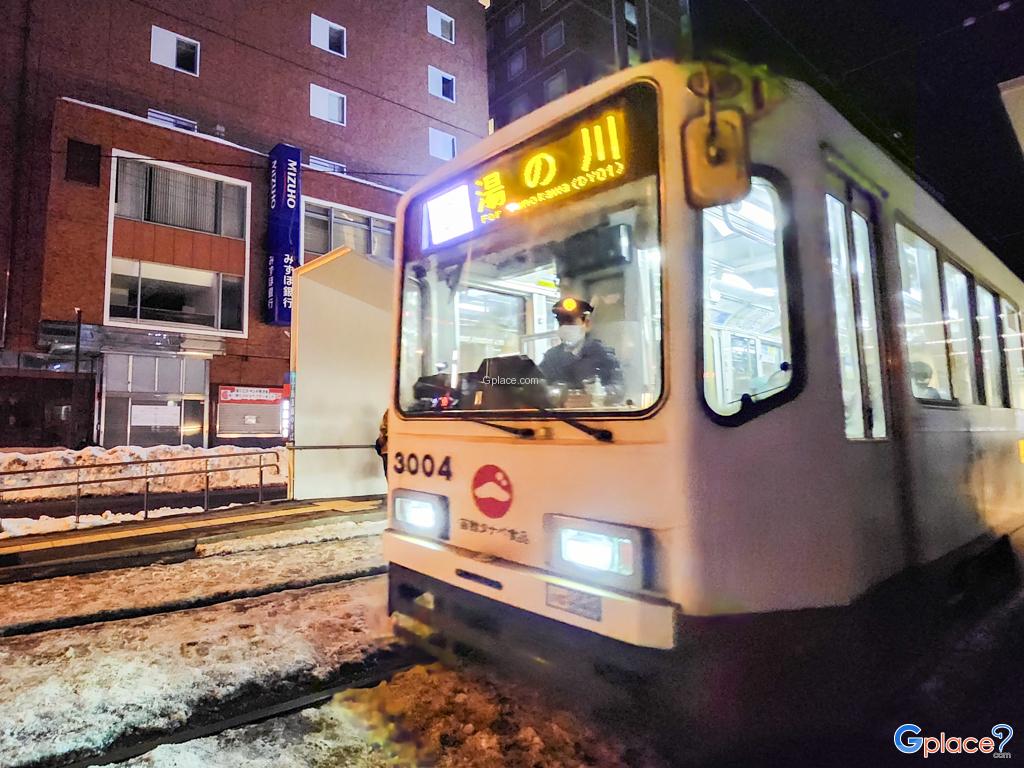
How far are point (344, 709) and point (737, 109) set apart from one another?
3.45 meters

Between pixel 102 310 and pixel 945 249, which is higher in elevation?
pixel 102 310

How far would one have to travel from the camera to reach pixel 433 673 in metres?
3.44

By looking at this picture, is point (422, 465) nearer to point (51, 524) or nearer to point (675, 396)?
point (675, 396)

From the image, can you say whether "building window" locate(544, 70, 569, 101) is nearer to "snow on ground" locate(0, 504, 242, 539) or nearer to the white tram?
"snow on ground" locate(0, 504, 242, 539)

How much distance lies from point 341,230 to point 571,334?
19.9 metres

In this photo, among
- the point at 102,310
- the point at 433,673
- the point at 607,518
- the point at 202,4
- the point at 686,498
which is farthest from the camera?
the point at 202,4

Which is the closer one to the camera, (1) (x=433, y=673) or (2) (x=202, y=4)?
(1) (x=433, y=673)

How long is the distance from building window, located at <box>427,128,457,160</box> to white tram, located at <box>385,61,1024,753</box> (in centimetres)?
2397

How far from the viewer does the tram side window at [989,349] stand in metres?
4.95

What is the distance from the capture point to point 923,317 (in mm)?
3885

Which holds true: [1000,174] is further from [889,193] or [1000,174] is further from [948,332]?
[889,193]

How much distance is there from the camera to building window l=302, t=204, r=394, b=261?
20672 millimetres

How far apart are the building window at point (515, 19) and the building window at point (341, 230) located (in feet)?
82.9

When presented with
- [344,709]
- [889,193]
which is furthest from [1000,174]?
[344,709]
